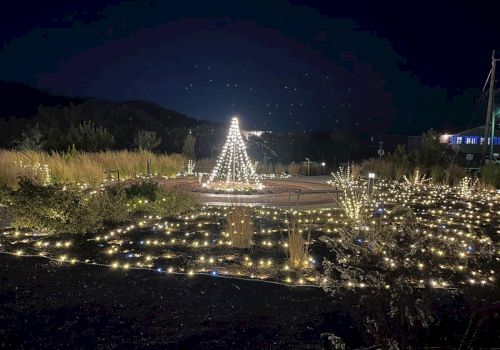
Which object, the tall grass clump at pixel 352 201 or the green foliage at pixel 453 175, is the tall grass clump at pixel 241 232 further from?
the green foliage at pixel 453 175

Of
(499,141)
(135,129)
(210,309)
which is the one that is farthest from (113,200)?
(499,141)

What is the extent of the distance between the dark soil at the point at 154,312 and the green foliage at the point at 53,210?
1663 millimetres

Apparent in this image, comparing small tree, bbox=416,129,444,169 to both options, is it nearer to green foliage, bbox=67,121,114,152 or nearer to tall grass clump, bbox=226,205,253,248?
tall grass clump, bbox=226,205,253,248

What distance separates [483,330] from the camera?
3262 mm

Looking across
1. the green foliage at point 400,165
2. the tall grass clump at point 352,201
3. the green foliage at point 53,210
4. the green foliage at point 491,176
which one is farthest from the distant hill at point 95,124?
the green foliage at point 491,176

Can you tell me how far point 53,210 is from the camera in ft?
21.1

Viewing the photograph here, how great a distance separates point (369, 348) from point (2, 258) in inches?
172

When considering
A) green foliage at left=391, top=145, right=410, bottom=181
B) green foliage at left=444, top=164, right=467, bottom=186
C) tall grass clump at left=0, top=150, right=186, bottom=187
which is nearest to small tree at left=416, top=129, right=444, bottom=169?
green foliage at left=391, top=145, right=410, bottom=181

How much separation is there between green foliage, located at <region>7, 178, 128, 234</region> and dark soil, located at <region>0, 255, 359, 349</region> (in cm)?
166

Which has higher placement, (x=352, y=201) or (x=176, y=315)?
(x=352, y=201)

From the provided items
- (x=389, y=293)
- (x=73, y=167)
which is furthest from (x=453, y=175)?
(x=389, y=293)

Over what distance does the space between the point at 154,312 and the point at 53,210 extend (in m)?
3.44

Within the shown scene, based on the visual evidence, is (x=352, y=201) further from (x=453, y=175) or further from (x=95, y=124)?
(x=95, y=124)

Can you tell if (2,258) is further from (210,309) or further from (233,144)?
(233,144)
